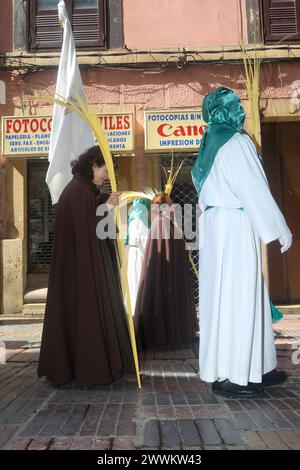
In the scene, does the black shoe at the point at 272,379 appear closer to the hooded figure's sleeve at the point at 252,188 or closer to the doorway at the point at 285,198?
the hooded figure's sleeve at the point at 252,188

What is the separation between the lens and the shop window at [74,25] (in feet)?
26.8

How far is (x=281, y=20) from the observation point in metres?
8.29

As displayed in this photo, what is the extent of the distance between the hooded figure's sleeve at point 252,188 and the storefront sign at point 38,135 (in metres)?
4.69

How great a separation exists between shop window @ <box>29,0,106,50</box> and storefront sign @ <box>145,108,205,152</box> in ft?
5.91

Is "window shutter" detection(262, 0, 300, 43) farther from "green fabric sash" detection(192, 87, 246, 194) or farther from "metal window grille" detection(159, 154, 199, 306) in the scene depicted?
"green fabric sash" detection(192, 87, 246, 194)

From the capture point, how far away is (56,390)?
3334 millimetres

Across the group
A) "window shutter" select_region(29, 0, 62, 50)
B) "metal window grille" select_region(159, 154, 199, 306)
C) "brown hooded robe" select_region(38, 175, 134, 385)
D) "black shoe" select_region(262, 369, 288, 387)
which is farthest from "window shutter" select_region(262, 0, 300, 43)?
"black shoe" select_region(262, 369, 288, 387)

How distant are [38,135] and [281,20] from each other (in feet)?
16.2

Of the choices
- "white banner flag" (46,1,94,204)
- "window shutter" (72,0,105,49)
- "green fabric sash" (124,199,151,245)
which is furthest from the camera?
"window shutter" (72,0,105,49)

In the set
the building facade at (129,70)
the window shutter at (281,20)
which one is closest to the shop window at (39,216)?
the building facade at (129,70)

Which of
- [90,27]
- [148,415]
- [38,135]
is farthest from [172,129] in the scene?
[148,415]

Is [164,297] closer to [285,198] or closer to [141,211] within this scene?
[141,211]

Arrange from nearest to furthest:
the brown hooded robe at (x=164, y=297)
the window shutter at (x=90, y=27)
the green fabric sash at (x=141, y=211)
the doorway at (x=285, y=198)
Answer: the brown hooded robe at (x=164, y=297) < the green fabric sash at (x=141, y=211) < the window shutter at (x=90, y=27) < the doorway at (x=285, y=198)

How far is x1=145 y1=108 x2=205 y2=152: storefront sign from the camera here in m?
7.65
